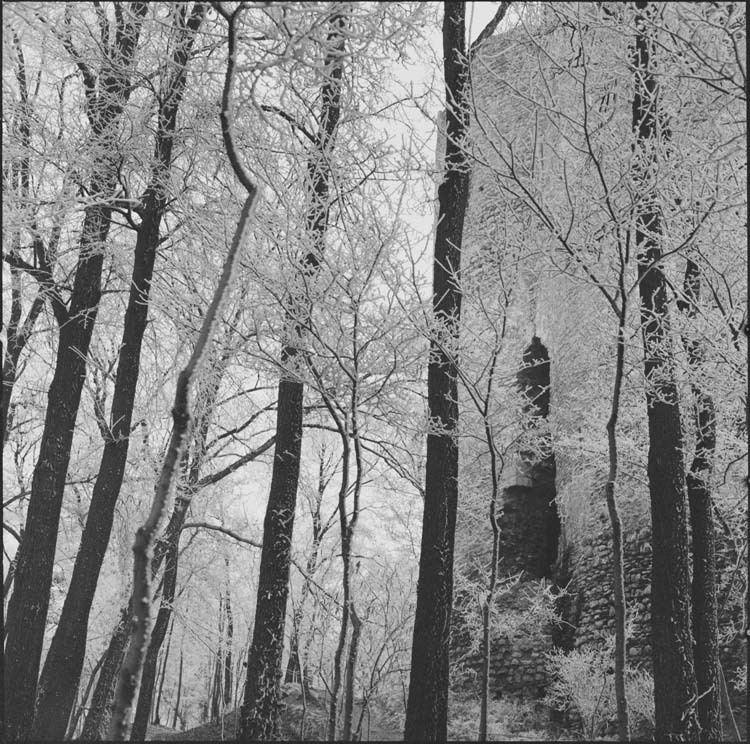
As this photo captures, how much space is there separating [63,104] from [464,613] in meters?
8.50

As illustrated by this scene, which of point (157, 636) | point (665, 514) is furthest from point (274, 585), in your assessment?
point (157, 636)

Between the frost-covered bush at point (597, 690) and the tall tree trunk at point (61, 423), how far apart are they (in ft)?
19.8

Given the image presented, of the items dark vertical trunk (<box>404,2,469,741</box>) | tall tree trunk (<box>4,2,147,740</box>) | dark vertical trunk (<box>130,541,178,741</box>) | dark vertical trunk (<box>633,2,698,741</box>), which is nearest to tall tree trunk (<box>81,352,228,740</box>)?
tall tree trunk (<box>4,2,147,740</box>)

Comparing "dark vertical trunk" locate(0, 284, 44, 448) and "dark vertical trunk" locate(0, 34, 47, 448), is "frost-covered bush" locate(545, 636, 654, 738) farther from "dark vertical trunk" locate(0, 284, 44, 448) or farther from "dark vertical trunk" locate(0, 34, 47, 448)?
"dark vertical trunk" locate(0, 284, 44, 448)

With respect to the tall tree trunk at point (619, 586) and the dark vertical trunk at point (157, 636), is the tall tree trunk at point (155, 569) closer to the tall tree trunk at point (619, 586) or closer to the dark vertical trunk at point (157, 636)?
the dark vertical trunk at point (157, 636)

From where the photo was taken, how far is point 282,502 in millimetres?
5418

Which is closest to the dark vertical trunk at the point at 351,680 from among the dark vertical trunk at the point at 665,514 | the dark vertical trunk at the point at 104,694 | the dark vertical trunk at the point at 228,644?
the dark vertical trunk at the point at 665,514

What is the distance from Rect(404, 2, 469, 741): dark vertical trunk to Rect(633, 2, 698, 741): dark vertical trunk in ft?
3.81

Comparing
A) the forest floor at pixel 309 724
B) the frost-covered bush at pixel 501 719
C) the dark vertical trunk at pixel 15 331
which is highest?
the dark vertical trunk at pixel 15 331

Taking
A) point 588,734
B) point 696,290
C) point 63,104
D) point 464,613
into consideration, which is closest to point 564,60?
point 696,290

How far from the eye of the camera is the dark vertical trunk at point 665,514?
436cm

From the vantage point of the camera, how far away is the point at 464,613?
A: 36.0 feet

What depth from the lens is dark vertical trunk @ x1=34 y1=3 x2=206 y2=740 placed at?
201 inches

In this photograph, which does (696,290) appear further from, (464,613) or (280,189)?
(464,613)
